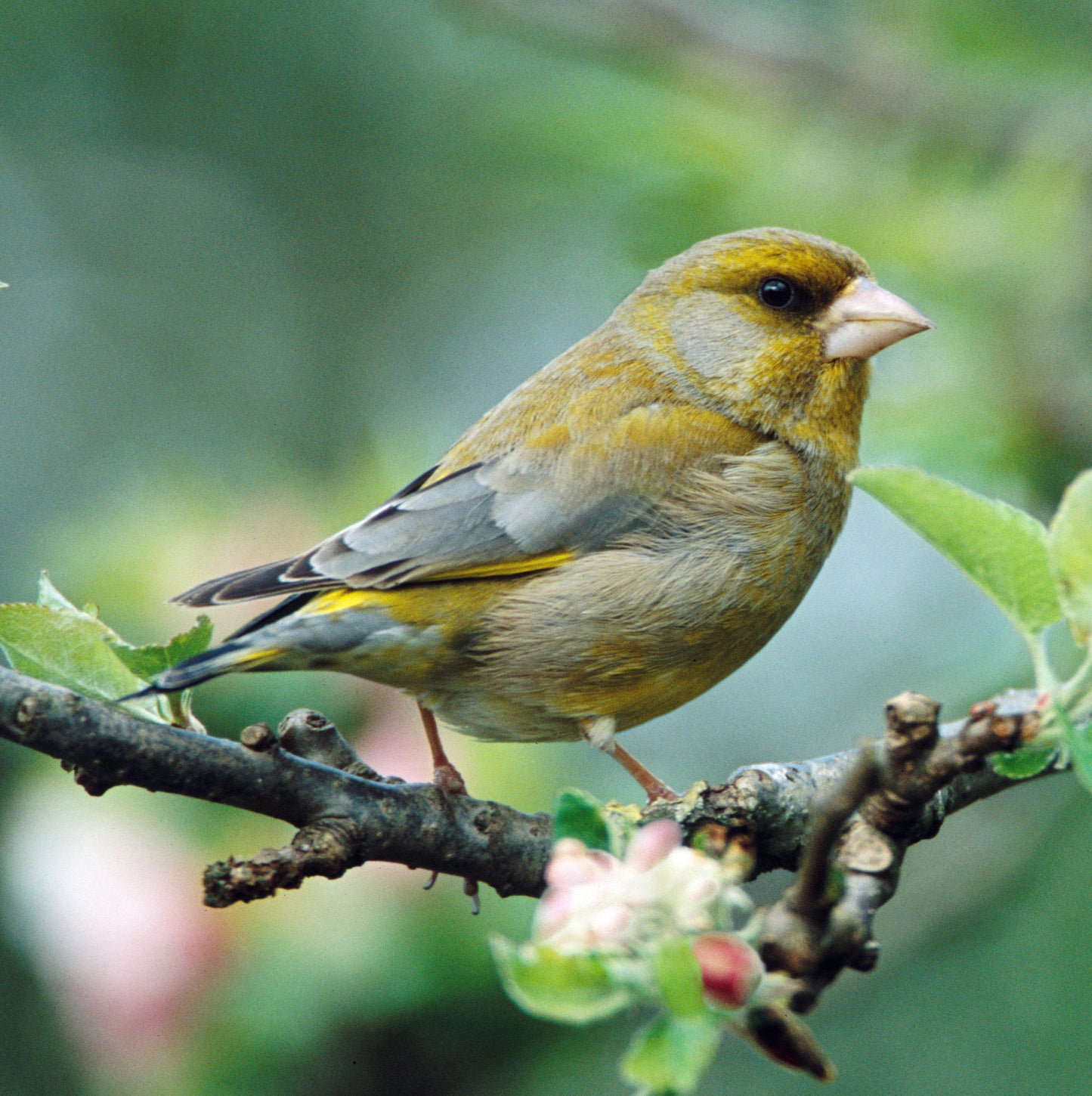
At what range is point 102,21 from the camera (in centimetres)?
1002

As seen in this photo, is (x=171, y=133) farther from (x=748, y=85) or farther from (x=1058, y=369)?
(x=1058, y=369)

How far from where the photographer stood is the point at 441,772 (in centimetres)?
324

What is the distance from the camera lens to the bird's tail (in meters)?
2.06

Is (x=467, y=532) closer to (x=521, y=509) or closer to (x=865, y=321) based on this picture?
(x=521, y=509)

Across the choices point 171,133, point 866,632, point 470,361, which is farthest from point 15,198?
point 866,632

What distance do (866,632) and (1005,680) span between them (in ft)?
8.63

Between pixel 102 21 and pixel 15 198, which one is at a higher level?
pixel 102 21

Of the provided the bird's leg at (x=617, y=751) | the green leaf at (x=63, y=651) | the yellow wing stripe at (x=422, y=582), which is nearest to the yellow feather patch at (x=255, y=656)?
the yellow wing stripe at (x=422, y=582)

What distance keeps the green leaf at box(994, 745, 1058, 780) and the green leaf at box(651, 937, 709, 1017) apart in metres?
0.49

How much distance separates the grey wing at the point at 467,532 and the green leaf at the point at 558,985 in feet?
5.97

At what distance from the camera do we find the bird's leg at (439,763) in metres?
3.23

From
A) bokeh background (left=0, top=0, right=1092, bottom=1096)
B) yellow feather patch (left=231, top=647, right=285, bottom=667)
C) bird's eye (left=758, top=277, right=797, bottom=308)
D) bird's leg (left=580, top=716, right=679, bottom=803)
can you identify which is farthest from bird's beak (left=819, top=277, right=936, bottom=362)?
yellow feather patch (left=231, top=647, right=285, bottom=667)

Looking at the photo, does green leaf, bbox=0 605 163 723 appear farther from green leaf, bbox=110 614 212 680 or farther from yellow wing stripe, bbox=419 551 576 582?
yellow wing stripe, bbox=419 551 576 582

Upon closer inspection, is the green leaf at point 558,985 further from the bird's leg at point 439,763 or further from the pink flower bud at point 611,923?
the bird's leg at point 439,763
